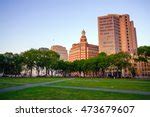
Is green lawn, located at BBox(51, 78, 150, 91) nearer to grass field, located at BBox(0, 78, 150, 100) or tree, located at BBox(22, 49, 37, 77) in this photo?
grass field, located at BBox(0, 78, 150, 100)

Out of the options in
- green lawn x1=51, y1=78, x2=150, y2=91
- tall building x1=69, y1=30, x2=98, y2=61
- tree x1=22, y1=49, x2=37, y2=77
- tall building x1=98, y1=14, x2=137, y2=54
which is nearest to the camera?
green lawn x1=51, y1=78, x2=150, y2=91

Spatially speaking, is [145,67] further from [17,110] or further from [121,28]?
Result: [17,110]

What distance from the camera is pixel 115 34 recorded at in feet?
525

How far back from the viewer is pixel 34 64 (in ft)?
297

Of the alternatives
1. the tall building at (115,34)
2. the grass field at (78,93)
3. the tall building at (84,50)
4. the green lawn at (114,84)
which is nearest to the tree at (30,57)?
the green lawn at (114,84)

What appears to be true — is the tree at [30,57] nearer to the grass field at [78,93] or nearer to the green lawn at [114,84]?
the green lawn at [114,84]

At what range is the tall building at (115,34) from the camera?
157625 mm

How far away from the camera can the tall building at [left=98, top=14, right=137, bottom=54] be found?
15762 centimetres

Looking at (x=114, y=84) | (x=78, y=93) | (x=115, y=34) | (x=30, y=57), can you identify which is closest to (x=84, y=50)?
(x=115, y=34)

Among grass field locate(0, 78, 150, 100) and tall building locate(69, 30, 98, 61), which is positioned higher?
tall building locate(69, 30, 98, 61)

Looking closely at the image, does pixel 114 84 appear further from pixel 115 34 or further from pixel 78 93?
pixel 115 34

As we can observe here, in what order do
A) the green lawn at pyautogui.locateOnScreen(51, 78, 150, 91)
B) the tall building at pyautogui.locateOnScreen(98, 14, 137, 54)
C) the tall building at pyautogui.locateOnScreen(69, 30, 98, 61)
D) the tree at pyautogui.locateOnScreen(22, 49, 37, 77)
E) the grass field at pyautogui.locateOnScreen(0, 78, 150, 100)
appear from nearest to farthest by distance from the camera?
the grass field at pyautogui.locateOnScreen(0, 78, 150, 100), the green lawn at pyautogui.locateOnScreen(51, 78, 150, 91), the tree at pyautogui.locateOnScreen(22, 49, 37, 77), the tall building at pyautogui.locateOnScreen(98, 14, 137, 54), the tall building at pyautogui.locateOnScreen(69, 30, 98, 61)

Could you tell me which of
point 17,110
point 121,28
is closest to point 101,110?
point 17,110

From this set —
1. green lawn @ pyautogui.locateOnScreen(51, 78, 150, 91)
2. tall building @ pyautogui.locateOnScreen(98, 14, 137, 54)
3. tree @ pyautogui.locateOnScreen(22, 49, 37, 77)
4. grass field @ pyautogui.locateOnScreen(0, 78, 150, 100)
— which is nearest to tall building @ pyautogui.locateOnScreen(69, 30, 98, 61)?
tall building @ pyautogui.locateOnScreen(98, 14, 137, 54)
